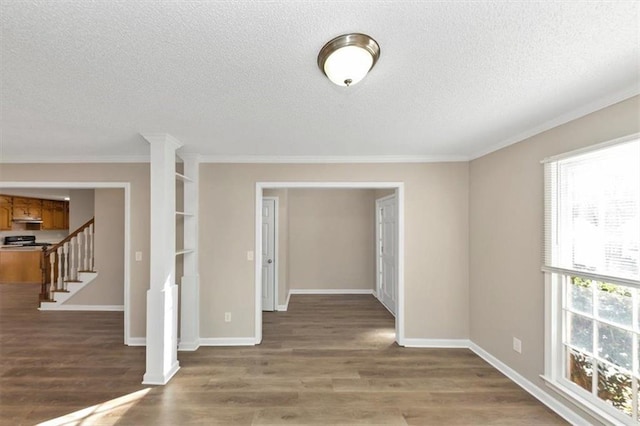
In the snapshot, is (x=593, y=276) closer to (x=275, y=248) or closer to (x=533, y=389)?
(x=533, y=389)

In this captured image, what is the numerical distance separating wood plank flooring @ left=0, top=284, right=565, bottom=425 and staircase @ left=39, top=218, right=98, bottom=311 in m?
0.94

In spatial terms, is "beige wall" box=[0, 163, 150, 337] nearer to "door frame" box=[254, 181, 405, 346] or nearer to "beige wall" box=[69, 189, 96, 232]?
"door frame" box=[254, 181, 405, 346]

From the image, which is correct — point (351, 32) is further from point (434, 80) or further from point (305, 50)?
point (434, 80)

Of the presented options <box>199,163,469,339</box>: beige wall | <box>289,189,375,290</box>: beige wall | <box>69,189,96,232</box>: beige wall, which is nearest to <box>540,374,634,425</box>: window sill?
<box>199,163,469,339</box>: beige wall

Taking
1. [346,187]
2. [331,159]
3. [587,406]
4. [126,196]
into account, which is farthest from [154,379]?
[587,406]

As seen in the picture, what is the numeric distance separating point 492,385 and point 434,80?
271 centimetres

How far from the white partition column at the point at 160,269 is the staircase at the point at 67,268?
3332mm

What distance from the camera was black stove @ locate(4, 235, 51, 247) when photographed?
6957 millimetres

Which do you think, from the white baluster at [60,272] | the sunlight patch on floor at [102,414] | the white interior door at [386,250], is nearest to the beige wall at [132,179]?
the sunlight patch on floor at [102,414]

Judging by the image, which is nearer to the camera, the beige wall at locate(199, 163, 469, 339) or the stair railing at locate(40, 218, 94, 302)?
the beige wall at locate(199, 163, 469, 339)

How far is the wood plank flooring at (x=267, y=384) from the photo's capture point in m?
2.21

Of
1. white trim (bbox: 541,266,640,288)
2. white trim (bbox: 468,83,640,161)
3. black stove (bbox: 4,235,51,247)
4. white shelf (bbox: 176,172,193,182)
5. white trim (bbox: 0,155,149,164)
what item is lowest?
black stove (bbox: 4,235,51,247)

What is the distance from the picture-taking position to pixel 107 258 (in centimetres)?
498

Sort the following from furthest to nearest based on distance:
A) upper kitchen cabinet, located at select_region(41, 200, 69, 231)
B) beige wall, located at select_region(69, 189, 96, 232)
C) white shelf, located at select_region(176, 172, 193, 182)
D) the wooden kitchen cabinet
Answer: upper kitchen cabinet, located at select_region(41, 200, 69, 231) → the wooden kitchen cabinet → beige wall, located at select_region(69, 189, 96, 232) → white shelf, located at select_region(176, 172, 193, 182)
